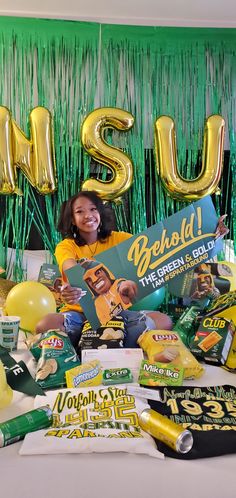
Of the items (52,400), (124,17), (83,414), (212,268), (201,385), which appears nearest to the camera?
(83,414)

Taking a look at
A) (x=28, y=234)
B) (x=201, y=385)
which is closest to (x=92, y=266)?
(x=201, y=385)

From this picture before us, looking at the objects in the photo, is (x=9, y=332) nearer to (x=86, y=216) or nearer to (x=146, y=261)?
(x=146, y=261)

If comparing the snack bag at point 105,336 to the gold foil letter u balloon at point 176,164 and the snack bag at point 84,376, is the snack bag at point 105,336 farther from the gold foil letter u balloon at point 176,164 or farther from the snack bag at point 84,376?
the gold foil letter u balloon at point 176,164

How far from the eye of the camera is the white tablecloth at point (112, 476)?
893 mm

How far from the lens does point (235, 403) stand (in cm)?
124

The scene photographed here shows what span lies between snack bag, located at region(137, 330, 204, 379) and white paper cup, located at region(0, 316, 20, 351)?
460mm

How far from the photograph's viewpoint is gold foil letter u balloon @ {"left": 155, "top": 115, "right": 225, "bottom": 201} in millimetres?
2750

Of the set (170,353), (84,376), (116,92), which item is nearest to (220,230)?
(170,353)

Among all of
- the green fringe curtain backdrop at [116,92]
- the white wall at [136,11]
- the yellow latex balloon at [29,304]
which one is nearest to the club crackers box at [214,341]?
the yellow latex balloon at [29,304]

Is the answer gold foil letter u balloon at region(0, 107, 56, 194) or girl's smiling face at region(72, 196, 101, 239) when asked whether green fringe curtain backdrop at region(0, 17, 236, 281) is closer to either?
gold foil letter u balloon at region(0, 107, 56, 194)

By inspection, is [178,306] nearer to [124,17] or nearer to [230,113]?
[230,113]

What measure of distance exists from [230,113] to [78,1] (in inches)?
43.1

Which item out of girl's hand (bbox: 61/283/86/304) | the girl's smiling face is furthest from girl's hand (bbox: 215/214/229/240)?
the girl's smiling face

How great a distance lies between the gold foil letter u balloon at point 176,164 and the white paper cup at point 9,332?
4.58 ft
